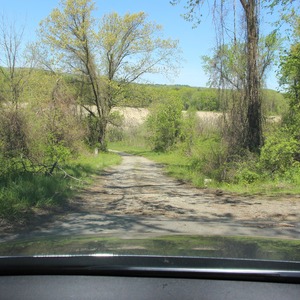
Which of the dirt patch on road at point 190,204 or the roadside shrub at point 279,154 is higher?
the roadside shrub at point 279,154

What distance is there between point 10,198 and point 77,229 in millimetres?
2575

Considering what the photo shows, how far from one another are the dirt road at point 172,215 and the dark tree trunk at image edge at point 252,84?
4.29 m

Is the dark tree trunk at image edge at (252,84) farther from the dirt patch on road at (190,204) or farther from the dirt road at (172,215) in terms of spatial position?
the dirt road at (172,215)

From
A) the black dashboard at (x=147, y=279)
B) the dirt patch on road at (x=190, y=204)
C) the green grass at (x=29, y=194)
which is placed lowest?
the dirt patch on road at (x=190, y=204)

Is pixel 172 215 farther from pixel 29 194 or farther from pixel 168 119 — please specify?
pixel 168 119

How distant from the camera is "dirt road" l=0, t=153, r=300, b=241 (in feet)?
25.7

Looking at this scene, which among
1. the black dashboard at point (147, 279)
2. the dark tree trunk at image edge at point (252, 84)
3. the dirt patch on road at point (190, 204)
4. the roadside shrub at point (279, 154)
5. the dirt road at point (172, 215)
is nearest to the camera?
the black dashboard at point (147, 279)

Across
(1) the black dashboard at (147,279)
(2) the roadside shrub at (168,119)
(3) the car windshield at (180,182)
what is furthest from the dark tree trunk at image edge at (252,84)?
(2) the roadside shrub at (168,119)

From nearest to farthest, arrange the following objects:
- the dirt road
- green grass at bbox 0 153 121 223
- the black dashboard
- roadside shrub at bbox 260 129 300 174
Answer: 1. the black dashboard
2. the dirt road
3. green grass at bbox 0 153 121 223
4. roadside shrub at bbox 260 129 300 174

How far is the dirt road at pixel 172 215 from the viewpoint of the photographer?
7844 mm

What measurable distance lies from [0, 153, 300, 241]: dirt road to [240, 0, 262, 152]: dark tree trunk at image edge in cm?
429

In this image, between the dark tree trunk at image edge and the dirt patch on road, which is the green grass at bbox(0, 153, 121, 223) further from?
the dark tree trunk at image edge

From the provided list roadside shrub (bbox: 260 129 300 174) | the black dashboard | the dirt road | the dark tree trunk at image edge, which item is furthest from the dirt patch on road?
the black dashboard

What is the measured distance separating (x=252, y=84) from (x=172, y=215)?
9.42 metres
